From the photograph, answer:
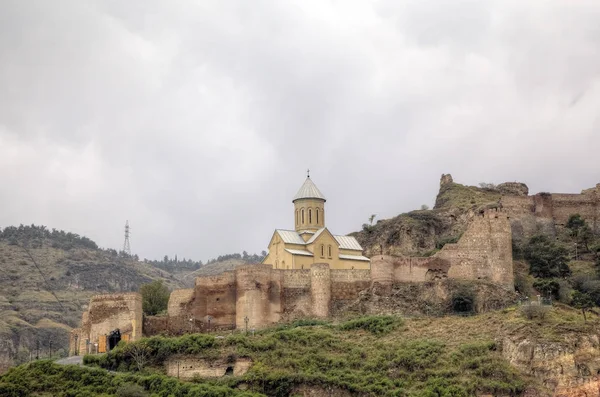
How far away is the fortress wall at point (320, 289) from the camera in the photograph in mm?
45344

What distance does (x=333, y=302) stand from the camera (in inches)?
1802

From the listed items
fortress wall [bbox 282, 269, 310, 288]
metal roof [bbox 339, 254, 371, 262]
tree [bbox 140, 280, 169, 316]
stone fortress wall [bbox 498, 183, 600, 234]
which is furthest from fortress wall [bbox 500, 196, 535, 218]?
tree [bbox 140, 280, 169, 316]

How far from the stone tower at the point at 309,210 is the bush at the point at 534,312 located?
46.2 feet

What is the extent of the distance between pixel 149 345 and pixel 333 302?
29.5 feet

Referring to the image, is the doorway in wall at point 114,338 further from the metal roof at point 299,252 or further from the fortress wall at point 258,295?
the metal roof at point 299,252

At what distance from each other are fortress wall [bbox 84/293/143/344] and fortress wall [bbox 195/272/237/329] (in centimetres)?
274

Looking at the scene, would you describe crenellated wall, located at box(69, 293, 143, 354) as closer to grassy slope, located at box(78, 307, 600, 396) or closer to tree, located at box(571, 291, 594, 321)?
grassy slope, located at box(78, 307, 600, 396)

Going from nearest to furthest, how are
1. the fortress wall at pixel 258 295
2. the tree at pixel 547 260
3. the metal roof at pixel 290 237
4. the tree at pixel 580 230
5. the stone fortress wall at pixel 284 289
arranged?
the stone fortress wall at pixel 284 289 < the fortress wall at pixel 258 295 < the tree at pixel 547 260 < the metal roof at pixel 290 237 < the tree at pixel 580 230

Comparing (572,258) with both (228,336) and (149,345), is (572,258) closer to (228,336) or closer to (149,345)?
(228,336)

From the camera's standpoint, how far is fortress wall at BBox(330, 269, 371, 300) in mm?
45969

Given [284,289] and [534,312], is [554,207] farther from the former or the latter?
[284,289]

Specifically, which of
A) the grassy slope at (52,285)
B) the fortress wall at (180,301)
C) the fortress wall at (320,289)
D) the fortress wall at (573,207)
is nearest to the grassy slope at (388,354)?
the fortress wall at (320,289)

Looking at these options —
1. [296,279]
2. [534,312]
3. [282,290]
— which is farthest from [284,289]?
[534,312]

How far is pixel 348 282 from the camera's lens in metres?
46.2
